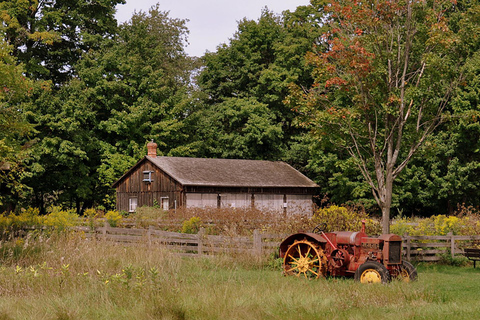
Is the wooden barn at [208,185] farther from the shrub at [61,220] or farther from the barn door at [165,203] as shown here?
the shrub at [61,220]

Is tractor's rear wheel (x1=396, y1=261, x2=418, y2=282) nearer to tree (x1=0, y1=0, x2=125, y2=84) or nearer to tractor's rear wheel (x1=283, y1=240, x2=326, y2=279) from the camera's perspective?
tractor's rear wheel (x1=283, y1=240, x2=326, y2=279)

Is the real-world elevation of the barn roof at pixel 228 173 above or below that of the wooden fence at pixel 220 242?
above

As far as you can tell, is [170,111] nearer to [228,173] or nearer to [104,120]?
[104,120]

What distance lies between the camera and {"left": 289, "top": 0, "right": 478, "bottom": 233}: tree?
16234mm

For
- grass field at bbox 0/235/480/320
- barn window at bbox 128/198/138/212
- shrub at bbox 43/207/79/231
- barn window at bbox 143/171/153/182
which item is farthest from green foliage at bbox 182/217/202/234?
barn window at bbox 128/198/138/212

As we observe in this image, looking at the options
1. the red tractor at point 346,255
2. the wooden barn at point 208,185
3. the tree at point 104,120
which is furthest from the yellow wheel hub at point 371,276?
the tree at point 104,120

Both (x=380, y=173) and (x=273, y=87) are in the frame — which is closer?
(x=380, y=173)

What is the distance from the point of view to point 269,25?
45938 mm

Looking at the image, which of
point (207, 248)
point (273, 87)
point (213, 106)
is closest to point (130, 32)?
point (213, 106)

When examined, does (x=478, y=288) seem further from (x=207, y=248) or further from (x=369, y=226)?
(x=207, y=248)

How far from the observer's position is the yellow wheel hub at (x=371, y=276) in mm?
11820

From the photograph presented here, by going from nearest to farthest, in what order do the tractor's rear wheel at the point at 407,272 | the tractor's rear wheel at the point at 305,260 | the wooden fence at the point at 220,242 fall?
1. the tractor's rear wheel at the point at 407,272
2. the tractor's rear wheel at the point at 305,260
3. the wooden fence at the point at 220,242

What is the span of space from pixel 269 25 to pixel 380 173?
Result: 105 feet

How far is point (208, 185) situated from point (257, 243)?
16869 mm
